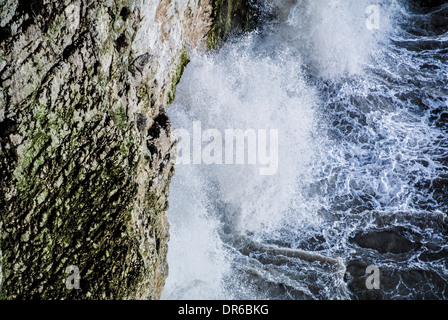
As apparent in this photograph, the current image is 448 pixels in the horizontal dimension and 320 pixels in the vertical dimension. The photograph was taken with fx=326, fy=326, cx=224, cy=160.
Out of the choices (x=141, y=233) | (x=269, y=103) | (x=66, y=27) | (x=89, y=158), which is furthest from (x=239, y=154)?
(x=66, y=27)

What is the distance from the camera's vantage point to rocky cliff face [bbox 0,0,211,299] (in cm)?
368

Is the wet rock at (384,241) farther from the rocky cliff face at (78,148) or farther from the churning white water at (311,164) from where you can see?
the rocky cliff face at (78,148)

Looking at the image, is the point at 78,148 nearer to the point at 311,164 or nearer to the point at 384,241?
the point at 311,164

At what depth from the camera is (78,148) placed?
4.10 meters

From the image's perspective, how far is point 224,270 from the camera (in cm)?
656

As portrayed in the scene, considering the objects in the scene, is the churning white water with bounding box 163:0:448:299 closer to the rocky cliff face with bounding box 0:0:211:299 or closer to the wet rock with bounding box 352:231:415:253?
the wet rock with bounding box 352:231:415:253

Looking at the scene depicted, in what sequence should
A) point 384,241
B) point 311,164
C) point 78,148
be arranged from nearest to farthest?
1. point 78,148
2. point 384,241
3. point 311,164

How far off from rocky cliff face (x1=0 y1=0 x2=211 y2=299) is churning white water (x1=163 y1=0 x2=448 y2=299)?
235 centimetres

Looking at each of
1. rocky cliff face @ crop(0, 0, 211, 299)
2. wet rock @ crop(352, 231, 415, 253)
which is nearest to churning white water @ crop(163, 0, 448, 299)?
wet rock @ crop(352, 231, 415, 253)

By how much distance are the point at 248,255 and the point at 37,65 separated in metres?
5.13

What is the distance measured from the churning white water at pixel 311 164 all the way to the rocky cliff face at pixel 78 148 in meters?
2.35

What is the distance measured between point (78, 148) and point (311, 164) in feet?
19.5

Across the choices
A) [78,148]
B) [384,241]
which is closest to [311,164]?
[384,241]

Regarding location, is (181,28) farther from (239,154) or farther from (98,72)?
(239,154)
